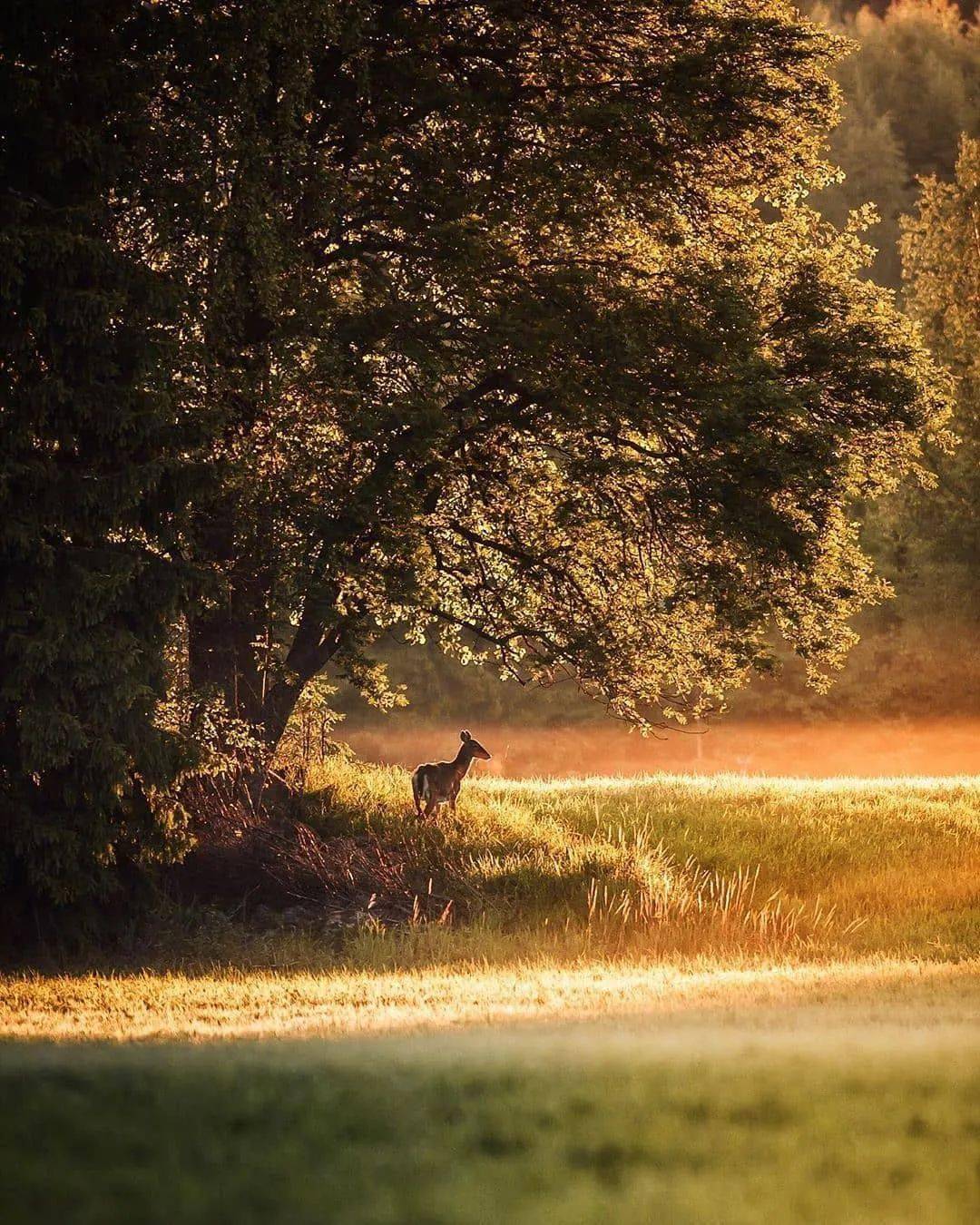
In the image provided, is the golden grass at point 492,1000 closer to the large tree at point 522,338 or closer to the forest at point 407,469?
the forest at point 407,469

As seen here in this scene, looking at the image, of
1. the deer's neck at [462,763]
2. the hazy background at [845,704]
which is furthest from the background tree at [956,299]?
the deer's neck at [462,763]

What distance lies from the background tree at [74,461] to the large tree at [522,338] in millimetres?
619

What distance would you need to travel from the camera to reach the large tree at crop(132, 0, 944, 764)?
566 inches

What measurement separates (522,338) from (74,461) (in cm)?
461

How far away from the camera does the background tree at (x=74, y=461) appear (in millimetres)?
12789

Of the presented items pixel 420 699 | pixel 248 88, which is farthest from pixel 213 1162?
pixel 420 699

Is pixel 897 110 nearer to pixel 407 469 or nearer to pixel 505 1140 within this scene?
pixel 407 469

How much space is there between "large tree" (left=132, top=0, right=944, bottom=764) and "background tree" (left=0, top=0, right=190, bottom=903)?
2.03ft

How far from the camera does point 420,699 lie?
4288 cm

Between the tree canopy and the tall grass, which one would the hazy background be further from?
the tree canopy

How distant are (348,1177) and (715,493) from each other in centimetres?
1343

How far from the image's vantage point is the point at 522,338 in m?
14.8

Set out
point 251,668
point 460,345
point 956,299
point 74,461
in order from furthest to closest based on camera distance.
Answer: point 956,299, point 251,668, point 460,345, point 74,461

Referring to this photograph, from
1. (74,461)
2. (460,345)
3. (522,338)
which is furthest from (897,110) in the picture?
(74,461)
